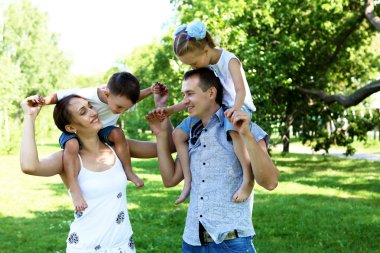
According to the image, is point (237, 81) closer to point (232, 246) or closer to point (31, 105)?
point (232, 246)

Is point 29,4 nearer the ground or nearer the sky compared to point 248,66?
nearer the sky

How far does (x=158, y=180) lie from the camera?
1588cm

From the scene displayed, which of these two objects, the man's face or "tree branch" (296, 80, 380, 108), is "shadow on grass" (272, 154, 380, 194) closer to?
"tree branch" (296, 80, 380, 108)

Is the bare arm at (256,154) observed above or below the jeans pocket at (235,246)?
above

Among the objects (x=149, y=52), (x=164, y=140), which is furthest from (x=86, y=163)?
(x=149, y=52)

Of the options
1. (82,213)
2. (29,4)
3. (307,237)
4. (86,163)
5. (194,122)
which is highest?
(29,4)

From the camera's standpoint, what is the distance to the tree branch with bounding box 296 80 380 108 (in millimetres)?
12766

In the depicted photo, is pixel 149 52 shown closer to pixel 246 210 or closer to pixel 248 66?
pixel 248 66

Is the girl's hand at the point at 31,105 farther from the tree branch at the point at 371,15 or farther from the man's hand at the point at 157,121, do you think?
the tree branch at the point at 371,15

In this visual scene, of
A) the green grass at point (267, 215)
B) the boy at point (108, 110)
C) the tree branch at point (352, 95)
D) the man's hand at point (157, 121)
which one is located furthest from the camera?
the tree branch at point (352, 95)

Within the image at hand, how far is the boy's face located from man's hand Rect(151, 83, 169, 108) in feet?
0.71

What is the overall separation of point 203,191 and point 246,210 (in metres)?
0.27

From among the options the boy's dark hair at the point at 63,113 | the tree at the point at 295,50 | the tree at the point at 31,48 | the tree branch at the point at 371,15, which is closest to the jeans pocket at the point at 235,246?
the boy's dark hair at the point at 63,113

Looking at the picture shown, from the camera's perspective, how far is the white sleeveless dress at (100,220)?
2.88m
